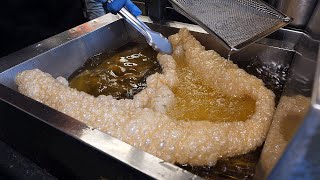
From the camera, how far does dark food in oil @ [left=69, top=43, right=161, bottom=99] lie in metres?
1.54

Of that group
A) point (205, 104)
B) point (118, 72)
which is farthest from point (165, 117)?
point (118, 72)

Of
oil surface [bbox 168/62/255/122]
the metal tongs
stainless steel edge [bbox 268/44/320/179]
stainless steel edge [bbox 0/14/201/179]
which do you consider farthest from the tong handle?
stainless steel edge [bbox 268/44/320/179]

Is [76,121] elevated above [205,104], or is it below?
above

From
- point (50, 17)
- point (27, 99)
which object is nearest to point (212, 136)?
point (27, 99)

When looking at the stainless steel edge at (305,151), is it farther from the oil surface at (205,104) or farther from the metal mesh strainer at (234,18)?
the metal mesh strainer at (234,18)

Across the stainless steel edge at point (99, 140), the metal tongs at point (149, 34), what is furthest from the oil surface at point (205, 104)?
the stainless steel edge at point (99, 140)

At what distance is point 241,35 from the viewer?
1.42 meters

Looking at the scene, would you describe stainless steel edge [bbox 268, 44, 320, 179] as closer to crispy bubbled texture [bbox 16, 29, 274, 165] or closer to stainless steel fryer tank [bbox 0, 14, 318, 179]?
stainless steel fryer tank [bbox 0, 14, 318, 179]

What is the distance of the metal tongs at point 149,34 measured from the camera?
1.58 m

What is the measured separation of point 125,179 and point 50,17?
1.79 m

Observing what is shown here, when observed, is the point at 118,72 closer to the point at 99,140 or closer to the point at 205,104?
the point at 205,104

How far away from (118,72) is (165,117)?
62 centimetres

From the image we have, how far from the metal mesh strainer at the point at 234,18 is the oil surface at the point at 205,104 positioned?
0.95 ft

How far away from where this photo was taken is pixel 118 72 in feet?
5.46
